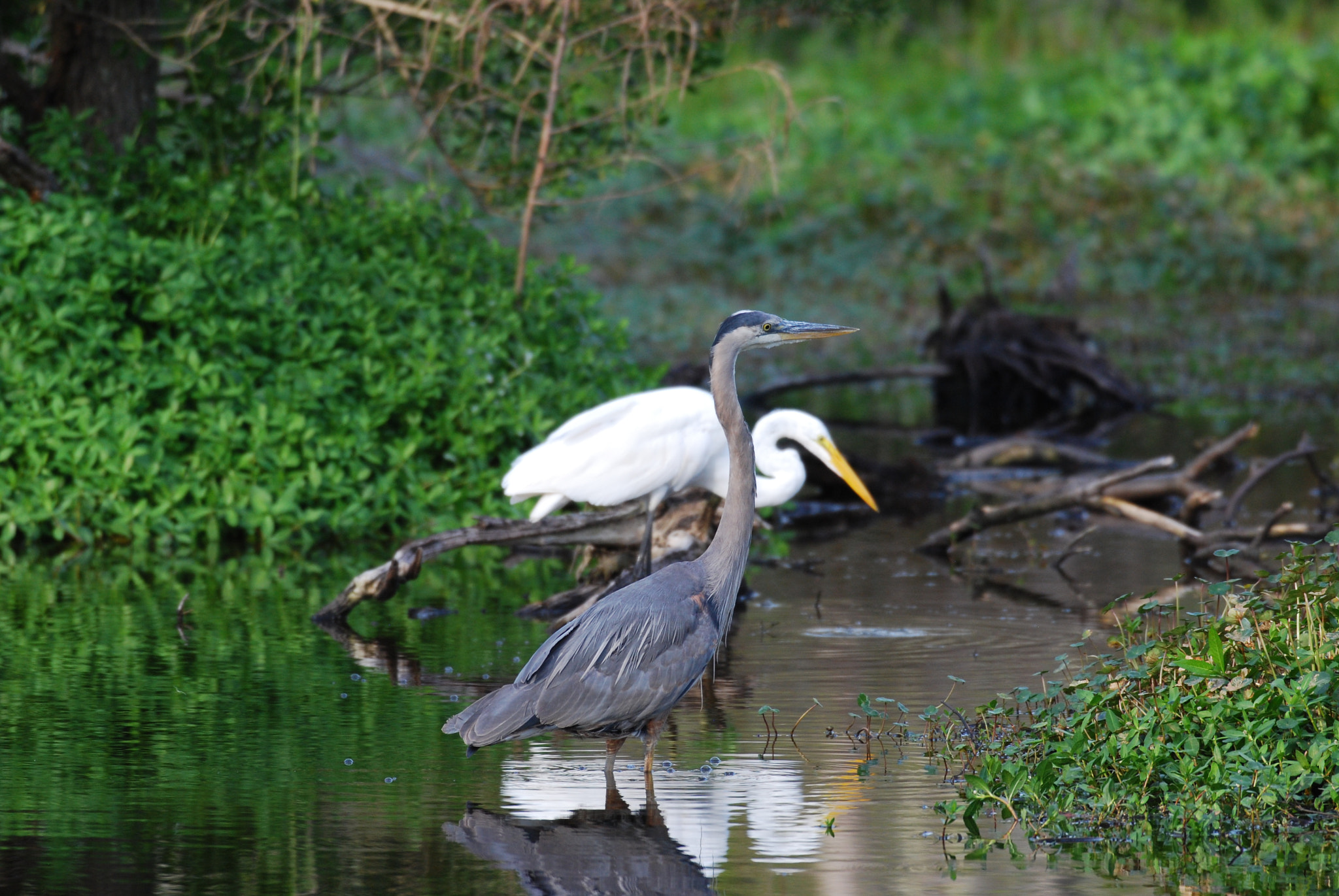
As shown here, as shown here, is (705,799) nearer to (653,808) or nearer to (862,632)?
(653,808)

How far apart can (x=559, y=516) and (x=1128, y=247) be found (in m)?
17.8

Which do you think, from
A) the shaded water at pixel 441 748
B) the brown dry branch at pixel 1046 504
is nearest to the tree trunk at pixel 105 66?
the shaded water at pixel 441 748

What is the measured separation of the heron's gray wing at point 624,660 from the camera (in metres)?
5.46

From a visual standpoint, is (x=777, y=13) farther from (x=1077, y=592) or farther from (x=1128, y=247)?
(x=1128, y=247)

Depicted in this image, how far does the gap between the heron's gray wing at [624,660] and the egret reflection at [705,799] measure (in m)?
0.24

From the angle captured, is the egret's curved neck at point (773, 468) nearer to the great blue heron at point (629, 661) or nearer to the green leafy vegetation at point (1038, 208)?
the great blue heron at point (629, 661)

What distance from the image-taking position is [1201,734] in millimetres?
5230

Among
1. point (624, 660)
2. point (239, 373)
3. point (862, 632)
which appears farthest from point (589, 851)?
point (239, 373)

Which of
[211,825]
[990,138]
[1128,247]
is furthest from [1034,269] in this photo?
[211,825]

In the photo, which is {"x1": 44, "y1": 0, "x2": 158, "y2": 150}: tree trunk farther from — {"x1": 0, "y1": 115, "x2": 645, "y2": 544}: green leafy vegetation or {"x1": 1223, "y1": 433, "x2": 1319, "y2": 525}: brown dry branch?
{"x1": 1223, "y1": 433, "x2": 1319, "y2": 525}: brown dry branch

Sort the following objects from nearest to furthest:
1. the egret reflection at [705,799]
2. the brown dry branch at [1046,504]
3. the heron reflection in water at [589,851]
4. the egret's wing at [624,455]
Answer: the heron reflection in water at [589,851]
the egret reflection at [705,799]
the egret's wing at [624,455]
the brown dry branch at [1046,504]

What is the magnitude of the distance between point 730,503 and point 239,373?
4776 millimetres

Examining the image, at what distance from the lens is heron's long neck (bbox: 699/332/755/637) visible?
234 inches

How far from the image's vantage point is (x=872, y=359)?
62.3 ft
